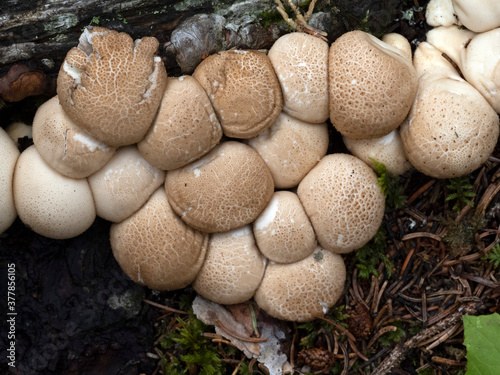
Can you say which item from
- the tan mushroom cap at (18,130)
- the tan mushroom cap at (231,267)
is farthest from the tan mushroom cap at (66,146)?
the tan mushroom cap at (231,267)

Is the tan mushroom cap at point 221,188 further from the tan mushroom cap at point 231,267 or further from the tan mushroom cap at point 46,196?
the tan mushroom cap at point 46,196

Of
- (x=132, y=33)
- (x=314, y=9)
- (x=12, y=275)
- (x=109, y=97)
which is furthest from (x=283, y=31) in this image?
(x=12, y=275)

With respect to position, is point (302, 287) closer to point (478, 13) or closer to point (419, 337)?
point (419, 337)

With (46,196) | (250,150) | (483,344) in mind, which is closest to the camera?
(483,344)

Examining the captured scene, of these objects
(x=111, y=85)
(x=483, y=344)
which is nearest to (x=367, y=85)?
(x=111, y=85)

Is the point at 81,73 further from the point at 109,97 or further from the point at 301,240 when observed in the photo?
the point at 301,240

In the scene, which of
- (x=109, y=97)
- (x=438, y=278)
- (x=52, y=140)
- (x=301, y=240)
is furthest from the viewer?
(x=438, y=278)
